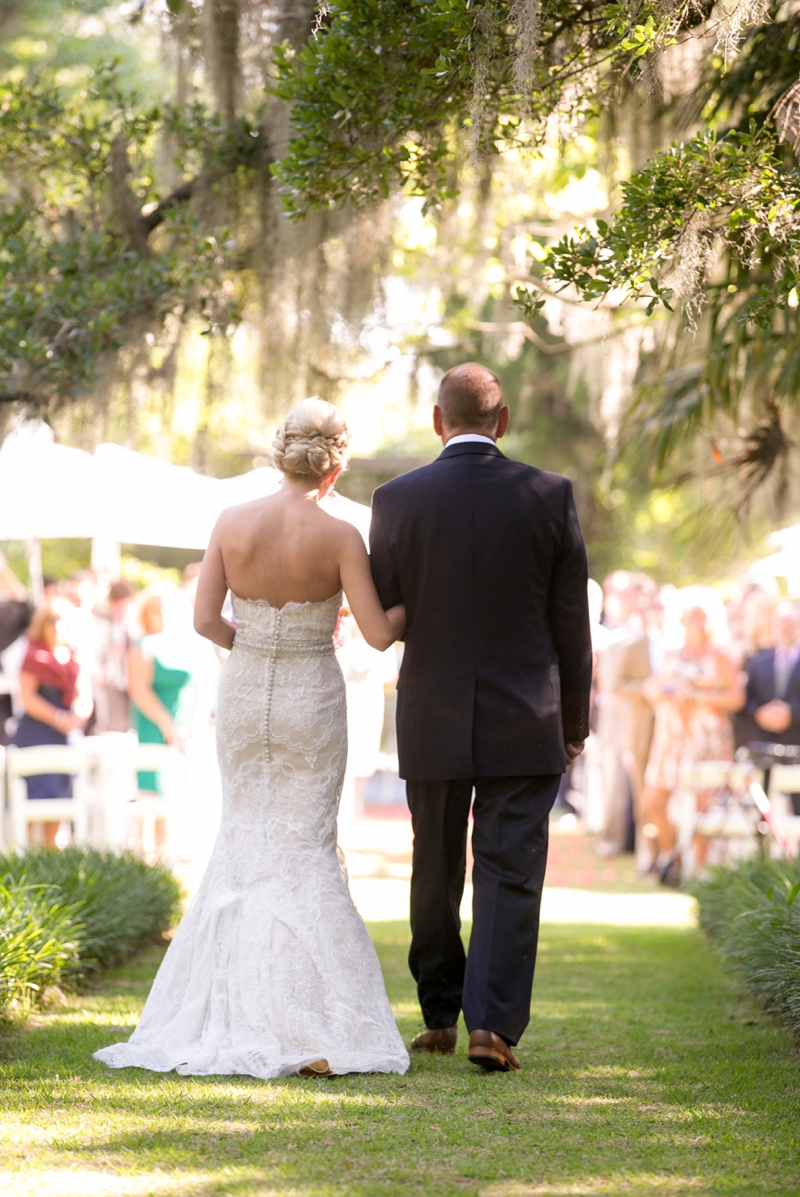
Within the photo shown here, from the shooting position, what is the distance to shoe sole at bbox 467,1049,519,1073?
4.10 meters

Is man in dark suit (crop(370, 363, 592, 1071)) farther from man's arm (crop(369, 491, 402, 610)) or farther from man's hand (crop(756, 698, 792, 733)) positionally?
man's hand (crop(756, 698, 792, 733))

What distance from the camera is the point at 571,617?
432 cm

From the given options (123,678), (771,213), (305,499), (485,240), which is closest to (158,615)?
(123,678)

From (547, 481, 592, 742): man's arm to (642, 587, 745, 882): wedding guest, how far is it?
5.23 meters

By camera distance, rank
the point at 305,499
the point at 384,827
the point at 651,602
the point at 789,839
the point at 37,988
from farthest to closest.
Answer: the point at 384,827 → the point at 651,602 → the point at 789,839 → the point at 37,988 → the point at 305,499

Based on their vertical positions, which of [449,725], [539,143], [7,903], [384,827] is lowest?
[384,827]

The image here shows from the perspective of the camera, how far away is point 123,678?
1130cm

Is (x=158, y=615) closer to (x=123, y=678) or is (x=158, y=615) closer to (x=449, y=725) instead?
(x=123, y=678)

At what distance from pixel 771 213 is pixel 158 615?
19.2 ft

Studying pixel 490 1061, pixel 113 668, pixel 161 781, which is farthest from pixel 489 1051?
pixel 113 668

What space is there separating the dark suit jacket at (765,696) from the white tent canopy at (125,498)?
283 centimetres

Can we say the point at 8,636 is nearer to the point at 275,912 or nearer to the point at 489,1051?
the point at 275,912

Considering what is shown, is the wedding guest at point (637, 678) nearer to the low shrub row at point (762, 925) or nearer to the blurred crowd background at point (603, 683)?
the blurred crowd background at point (603, 683)

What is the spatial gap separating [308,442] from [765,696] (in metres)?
5.66
